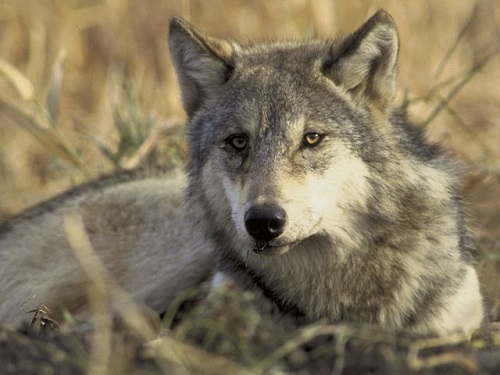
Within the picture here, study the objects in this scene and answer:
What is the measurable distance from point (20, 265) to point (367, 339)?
327cm

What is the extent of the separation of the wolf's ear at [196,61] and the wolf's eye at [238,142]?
0.52 metres

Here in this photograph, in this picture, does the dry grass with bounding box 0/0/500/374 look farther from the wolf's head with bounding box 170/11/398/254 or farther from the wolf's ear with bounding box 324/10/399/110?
the wolf's ear with bounding box 324/10/399/110

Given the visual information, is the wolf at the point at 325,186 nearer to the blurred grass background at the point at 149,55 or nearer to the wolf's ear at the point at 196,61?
the wolf's ear at the point at 196,61

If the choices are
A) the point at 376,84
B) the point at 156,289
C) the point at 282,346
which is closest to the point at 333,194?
the point at 376,84

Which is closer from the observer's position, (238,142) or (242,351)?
(242,351)

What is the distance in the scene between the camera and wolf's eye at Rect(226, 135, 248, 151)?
5.11m

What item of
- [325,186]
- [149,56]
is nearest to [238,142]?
[325,186]

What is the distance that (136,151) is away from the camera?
8031 mm

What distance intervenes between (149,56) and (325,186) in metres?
7.09

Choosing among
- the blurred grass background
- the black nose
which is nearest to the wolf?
the black nose

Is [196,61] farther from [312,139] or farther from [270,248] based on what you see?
[270,248]

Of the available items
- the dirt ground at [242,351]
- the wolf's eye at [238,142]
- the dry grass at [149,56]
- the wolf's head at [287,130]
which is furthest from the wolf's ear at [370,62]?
the dry grass at [149,56]

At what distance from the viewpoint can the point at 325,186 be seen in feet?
15.9

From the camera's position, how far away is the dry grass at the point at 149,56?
9672mm
